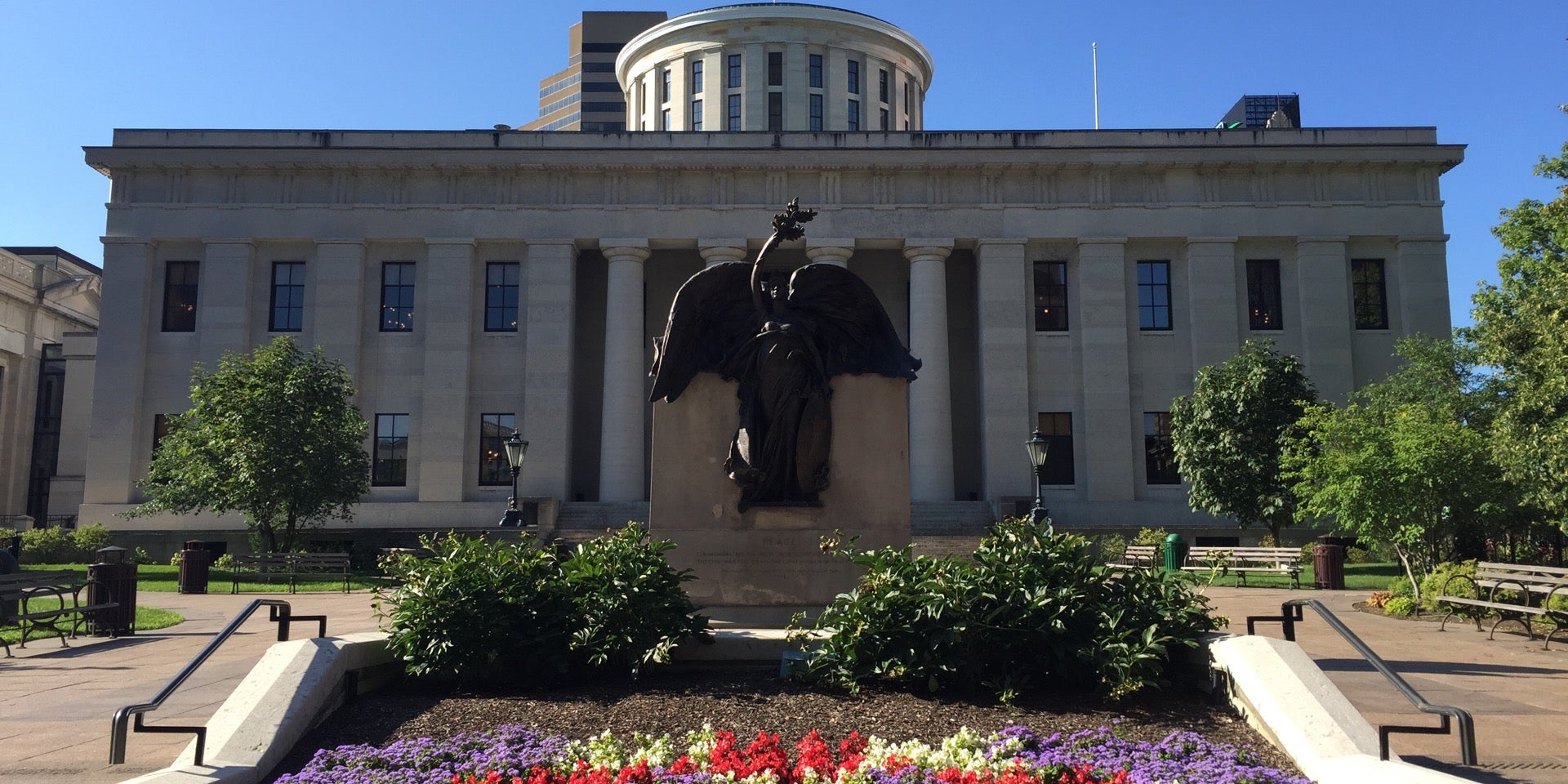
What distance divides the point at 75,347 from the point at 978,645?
64876 millimetres

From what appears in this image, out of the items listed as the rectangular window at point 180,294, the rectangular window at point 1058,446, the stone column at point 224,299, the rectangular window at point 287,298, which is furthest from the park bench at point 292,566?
the rectangular window at point 1058,446

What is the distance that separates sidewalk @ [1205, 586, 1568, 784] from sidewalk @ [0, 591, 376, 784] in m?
9.25

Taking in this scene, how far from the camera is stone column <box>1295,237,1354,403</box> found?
136 feet

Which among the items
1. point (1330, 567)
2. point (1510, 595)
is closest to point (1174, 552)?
point (1330, 567)

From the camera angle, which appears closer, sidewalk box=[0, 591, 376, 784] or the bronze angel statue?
sidewalk box=[0, 591, 376, 784]

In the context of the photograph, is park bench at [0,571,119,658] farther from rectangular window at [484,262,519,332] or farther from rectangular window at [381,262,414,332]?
rectangular window at [381,262,414,332]

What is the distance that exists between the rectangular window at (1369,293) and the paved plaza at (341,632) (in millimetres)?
27497

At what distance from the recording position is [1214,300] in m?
42.0

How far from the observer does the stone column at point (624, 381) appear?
4094 cm

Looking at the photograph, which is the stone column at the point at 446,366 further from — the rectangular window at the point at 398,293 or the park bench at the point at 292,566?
the park bench at the point at 292,566

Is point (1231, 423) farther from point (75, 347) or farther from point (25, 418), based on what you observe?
point (25, 418)

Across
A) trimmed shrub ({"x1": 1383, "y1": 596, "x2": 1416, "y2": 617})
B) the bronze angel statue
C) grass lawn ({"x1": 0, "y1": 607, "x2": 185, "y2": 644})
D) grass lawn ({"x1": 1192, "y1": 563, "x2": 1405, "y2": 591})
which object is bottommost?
grass lawn ({"x1": 0, "y1": 607, "x2": 185, "y2": 644})

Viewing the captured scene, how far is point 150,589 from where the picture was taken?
1049 inches

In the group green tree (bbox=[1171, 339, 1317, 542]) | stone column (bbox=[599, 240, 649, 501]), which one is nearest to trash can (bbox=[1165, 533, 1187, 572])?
green tree (bbox=[1171, 339, 1317, 542])
